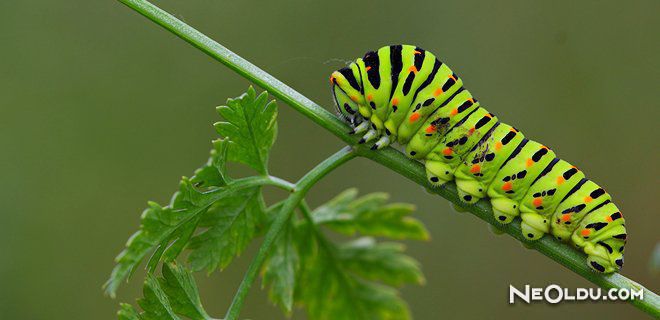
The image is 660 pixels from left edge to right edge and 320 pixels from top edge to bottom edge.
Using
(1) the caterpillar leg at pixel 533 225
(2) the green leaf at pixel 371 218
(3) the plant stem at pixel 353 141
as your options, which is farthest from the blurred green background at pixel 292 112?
(3) the plant stem at pixel 353 141

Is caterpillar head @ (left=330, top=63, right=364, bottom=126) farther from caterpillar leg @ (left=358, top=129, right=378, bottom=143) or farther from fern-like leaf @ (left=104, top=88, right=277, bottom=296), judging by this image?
fern-like leaf @ (left=104, top=88, right=277, bottom=296)

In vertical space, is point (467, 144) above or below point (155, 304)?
above

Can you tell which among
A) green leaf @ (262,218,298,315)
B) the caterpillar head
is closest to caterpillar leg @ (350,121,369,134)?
the caterpillar head

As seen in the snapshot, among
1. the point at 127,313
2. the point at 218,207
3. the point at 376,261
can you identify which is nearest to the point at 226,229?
the point at 218,207

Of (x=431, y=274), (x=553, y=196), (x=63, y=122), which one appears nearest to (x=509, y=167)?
(x=553, y=196)

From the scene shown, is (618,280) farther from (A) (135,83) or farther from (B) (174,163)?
(A) (135,83)

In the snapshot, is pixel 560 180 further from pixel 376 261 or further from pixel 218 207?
pixel 218 207
